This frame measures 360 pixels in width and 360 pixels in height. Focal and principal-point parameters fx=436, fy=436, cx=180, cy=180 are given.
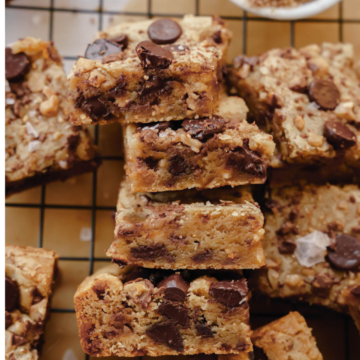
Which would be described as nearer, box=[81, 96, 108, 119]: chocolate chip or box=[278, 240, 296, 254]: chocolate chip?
box=[81, 96, 108, 119]: chocolate chip

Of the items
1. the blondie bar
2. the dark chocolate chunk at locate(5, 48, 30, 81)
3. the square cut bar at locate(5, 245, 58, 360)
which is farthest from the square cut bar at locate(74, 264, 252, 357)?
the dark chocolate chunk at locate(5, 48, 30, 81)

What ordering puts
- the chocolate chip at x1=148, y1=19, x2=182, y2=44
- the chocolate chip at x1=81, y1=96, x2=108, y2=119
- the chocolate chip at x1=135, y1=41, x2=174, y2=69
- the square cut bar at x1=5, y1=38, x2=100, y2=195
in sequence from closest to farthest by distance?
the chocolate chip at x1=135, y1=41, x2=174, y2=69 < the chocolate chip at x1=81, y1=96, x2=108, y2=119 < the chocolate chip at x1=148, y1=19, x2=182, y2=44 < the square cut bar at x1=5, y1=38, x2=100, y2=195

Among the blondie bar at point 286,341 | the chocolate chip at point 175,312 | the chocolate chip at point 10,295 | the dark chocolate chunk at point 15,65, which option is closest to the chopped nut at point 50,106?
the dark chocolate chunk at point 15,65

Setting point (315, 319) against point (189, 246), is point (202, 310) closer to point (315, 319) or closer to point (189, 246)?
point (189, 246)

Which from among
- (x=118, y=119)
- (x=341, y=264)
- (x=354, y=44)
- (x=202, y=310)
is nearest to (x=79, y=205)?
(x=118, y=119)

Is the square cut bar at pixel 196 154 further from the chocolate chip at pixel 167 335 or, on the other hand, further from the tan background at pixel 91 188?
the tan background at pixel 91 188

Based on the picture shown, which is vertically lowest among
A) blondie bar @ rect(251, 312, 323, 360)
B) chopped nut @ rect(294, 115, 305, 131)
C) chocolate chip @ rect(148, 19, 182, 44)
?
blondie bar @ rect(251, 312, 323, 360)

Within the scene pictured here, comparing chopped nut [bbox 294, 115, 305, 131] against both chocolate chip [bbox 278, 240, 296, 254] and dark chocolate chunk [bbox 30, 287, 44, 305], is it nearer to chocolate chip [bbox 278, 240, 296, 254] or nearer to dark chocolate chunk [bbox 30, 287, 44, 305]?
chocolate chip [bbox 278, 240, 296, 254]

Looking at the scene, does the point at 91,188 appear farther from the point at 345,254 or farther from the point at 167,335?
the point at 345,254
